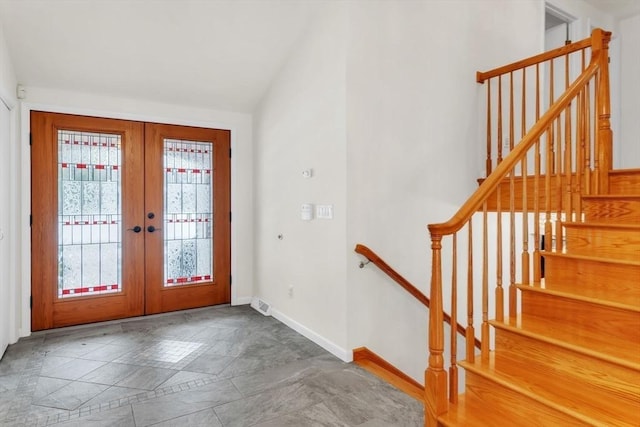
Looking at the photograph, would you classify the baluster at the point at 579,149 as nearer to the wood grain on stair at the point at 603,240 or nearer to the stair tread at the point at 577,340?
the wood grain on stair at the point at 603,240

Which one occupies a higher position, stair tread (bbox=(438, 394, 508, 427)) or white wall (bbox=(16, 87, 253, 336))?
white wall (bbox=(16, 87, 253, 336))

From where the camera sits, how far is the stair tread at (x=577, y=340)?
169cm

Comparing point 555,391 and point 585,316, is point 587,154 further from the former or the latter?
point 555,391

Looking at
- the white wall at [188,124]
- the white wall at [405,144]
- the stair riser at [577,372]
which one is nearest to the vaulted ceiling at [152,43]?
the white wall at [188,124]

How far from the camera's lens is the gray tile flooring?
2.18m

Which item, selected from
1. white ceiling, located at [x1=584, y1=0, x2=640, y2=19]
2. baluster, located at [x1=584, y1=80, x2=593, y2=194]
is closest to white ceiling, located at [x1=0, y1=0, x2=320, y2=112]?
baluster, located at [x1=584, y1=80, x2=593, y2=194]

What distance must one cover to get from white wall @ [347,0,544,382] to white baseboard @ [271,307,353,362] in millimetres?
116

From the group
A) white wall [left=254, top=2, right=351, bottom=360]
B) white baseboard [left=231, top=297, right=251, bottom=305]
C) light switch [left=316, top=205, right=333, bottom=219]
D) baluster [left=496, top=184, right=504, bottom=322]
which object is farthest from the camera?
white baseboard [left=231, top=297, right=251, bottom=305]

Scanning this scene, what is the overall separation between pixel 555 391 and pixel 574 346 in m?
0.23

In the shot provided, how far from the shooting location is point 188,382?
261 centimetres

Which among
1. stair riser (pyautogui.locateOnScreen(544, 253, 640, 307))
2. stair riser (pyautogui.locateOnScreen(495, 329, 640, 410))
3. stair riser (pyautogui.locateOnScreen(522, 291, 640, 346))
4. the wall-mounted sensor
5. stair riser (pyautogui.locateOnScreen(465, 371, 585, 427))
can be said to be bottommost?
stair riser (pyautogui.locateOnScreen(465, 371, 585, 427))

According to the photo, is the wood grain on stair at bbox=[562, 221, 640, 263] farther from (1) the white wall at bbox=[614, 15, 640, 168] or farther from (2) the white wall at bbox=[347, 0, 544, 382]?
(1) the white wall at bbox=[614, 15, 640, 168]

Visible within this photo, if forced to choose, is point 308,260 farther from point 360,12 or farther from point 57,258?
point 57,258

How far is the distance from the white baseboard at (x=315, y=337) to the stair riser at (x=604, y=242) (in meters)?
1.72
